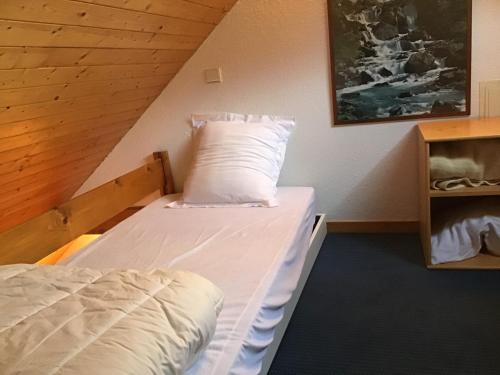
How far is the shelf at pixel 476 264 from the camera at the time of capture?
7.20ft

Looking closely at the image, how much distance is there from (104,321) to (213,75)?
6.67ft

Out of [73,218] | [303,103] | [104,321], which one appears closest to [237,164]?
[303,103]

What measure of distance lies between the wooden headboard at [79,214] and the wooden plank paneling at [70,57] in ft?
2.33

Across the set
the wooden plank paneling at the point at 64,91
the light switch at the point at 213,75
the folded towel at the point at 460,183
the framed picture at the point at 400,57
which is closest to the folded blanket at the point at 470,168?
the folded towel at the point at 460,183

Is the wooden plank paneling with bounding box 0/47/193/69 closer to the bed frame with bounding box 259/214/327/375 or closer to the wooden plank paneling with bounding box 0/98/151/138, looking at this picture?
the wooden plank paneling with bounding box 0/98/151/138

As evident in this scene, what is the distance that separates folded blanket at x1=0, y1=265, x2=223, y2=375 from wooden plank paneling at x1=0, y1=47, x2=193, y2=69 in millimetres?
717

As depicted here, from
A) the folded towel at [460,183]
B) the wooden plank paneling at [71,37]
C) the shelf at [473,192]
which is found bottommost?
the shelf at [473,192]

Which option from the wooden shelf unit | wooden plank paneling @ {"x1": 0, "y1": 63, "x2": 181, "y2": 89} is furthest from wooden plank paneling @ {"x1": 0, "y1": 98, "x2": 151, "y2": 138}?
the wooden shelf unit

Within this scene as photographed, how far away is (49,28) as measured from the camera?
1472 mm

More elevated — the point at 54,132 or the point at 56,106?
the point at 56,106

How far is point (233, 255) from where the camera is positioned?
1.82 meters

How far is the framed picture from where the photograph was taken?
235 centimetres

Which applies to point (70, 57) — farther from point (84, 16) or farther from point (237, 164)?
point (237, 164)

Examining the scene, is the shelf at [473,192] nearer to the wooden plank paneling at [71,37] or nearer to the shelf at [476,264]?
the shelf at [476,264]
